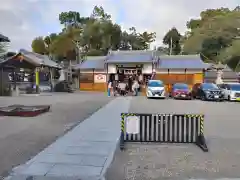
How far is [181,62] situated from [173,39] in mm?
41229

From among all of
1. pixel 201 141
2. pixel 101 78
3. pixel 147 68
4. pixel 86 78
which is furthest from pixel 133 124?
pixel 86 78

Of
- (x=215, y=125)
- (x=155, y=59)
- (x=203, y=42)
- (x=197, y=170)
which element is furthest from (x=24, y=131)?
(x=203, y=42)

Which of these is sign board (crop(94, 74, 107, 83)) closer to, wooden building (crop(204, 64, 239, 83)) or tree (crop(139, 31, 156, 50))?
wooden building (crop(204, 64, 239, 83))

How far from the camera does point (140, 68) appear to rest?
3825 centimetres

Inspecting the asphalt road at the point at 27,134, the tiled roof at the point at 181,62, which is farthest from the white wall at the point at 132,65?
the asphalt road at the point at 27,134

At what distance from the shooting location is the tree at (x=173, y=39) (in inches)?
2980

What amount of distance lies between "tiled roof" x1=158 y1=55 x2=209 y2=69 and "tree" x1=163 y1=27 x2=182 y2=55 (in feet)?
120

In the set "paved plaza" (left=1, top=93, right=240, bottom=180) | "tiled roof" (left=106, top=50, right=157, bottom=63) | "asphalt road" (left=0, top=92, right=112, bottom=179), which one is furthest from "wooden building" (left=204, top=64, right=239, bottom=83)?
"paved plaza" (left=1, top=93, right=240, bottom=180)

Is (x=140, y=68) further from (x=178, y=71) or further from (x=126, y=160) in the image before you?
(x=126, y=160)

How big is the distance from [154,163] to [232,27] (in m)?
46.1

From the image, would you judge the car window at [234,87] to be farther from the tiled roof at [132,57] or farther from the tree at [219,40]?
the tree at [219,40]

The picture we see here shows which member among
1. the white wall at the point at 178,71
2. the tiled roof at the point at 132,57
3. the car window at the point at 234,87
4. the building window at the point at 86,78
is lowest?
the car window at the point at 234,87

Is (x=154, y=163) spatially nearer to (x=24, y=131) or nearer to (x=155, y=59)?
(x=24, y=131)

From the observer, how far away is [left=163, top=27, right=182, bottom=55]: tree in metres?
75.7
